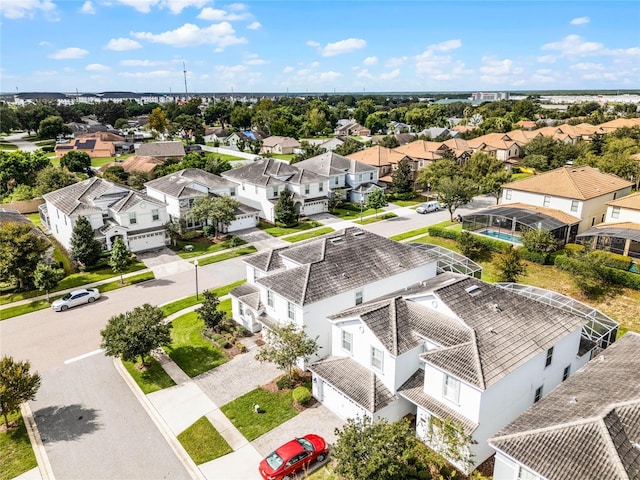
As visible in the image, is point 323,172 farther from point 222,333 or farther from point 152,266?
point 222,333

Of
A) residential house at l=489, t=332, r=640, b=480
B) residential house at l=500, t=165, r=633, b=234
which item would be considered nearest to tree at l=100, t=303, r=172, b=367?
residential house at l=489, t=332, r=640, b=480

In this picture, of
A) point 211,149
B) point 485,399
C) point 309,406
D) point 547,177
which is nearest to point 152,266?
point 309,406

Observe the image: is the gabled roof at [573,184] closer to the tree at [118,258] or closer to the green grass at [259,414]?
the green grass at [259,414]

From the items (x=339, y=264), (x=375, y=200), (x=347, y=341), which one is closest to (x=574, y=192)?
(x=375, y=200)

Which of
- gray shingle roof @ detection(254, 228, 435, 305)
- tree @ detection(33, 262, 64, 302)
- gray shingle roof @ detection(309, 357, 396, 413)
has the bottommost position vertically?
gray shingle roof @ detection(309, 357, 396, 413)

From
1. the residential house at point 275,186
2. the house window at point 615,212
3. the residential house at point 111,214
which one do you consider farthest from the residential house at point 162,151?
the house window at point 615,212

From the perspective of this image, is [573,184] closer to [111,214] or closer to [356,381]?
[356,381]

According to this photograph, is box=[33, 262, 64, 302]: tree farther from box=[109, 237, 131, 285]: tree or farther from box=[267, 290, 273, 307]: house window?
box=[267, 290, 273, 307]: house window
